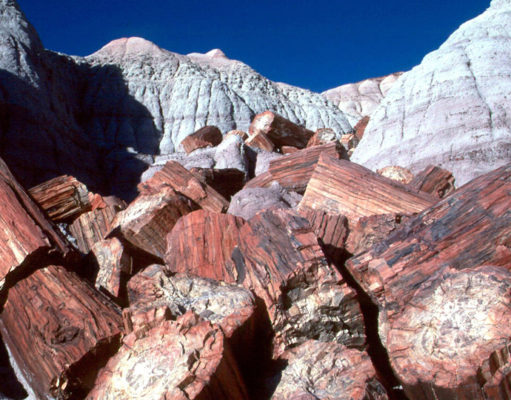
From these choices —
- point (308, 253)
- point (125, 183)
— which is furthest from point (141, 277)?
point (125, 183)

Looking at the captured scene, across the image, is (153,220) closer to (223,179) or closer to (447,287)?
(223,179)

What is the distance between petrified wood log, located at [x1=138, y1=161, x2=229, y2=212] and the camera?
3.62m

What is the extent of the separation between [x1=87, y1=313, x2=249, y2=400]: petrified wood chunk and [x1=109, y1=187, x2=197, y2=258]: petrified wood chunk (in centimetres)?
128

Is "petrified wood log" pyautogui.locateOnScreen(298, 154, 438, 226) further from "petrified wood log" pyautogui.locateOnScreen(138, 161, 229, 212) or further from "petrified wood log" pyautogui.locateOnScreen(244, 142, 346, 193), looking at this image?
"petrified wood log" pyautogui.locateOnScreen(138, 161, 229, 212)

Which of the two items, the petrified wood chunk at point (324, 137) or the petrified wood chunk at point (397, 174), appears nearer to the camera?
the petrified wood chunk at point (397, 174)

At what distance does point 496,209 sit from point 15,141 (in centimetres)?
883

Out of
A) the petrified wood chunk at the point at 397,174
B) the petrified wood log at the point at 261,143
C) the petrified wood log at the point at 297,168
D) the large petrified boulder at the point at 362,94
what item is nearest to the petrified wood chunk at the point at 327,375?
the petrified wood log at the point at 297,168

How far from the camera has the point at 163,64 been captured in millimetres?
15500

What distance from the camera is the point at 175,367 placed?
159cm

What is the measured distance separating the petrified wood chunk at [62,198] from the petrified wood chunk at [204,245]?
1.46m

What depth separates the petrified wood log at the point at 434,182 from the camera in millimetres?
3668

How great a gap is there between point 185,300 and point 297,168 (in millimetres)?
2139

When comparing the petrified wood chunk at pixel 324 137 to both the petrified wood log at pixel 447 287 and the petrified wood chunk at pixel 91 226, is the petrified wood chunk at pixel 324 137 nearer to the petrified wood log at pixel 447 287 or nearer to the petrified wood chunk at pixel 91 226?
the petrified wood chunk at pixel 91 226

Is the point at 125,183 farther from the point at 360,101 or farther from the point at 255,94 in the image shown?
the point at 360,101
